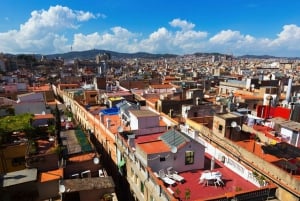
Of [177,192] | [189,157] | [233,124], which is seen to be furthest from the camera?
[233,124]

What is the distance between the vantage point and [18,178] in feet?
58.6

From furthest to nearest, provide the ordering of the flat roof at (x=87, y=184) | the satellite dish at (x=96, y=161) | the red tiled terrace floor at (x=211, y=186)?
the satellite dish at (x=96, y=161), the flat roof at (x=87, y=184), the red tiled terrace floor at (x=211, y=186)

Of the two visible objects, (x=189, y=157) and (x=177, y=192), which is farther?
(x=189, y=157)

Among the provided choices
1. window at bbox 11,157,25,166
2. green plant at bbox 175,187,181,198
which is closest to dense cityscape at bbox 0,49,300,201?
window at bbox 11,157,25,166

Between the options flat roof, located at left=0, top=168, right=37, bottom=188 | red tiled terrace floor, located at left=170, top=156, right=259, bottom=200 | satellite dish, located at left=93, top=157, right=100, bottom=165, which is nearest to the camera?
red tiled terrace floor, located at left=170, top=156, right=259, bottom=200

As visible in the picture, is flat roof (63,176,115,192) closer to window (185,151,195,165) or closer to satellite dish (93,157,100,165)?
satellite dish (93,157,100,165)

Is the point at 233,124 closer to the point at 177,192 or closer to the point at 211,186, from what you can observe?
the point at 211,186

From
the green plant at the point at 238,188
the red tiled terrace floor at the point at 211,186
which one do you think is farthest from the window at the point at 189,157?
the green plant at the point at 238,188

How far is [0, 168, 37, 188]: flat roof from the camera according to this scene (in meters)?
17.4

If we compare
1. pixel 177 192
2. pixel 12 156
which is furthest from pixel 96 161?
pixel 12 156

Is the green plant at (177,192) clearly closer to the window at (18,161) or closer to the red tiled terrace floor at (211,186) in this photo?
the red tiled terrace floor at (211,186)

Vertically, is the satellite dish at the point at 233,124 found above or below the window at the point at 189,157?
above

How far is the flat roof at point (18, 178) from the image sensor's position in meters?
17.4

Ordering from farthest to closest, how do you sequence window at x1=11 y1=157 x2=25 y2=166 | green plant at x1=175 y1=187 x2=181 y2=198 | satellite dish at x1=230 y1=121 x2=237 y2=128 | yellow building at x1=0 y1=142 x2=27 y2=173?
satellite dish at x1=230 y1=121 x2=237 y2=128 < window at x1=11 y1=157 x2=25 y2=166 < yellow building at x1=0 y1=142 x2=27 y2=173 < green plant at x1=175 y1=187 x2=181 y2=198
